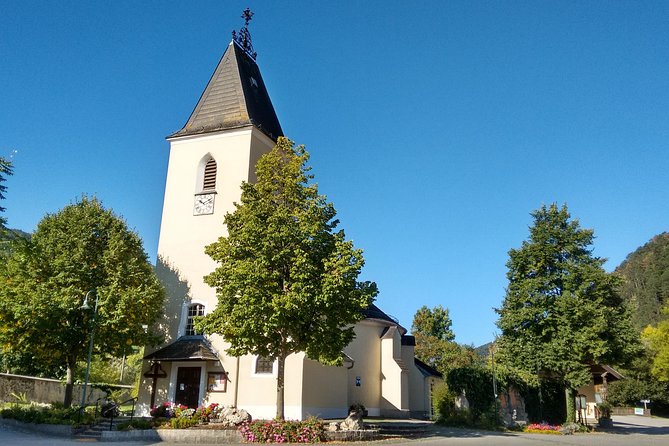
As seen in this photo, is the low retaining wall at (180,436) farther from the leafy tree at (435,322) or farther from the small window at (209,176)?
the leafy tree at (435,322)

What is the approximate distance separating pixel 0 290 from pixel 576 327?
93.9 feet

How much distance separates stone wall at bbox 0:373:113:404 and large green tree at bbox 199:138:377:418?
12.5m

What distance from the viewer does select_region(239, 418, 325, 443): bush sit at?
Result: 2019 centimetres

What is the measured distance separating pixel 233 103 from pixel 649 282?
10172cm

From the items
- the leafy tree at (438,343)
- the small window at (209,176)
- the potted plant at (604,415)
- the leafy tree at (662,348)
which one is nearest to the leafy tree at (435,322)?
the leafy tree at (438,343)

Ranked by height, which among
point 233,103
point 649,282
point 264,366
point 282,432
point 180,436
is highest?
point 649,282

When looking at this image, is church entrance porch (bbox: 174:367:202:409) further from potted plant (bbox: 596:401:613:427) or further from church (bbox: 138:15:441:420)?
potted plant (bbox: 596:401:613:427)

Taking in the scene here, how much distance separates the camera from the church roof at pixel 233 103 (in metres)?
31.2

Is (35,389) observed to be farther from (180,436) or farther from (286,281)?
(286,281)

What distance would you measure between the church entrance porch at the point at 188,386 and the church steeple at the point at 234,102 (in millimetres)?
12965

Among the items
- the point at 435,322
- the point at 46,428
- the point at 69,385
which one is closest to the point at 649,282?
the point at 435,322

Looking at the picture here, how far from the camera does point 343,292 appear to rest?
2103cm

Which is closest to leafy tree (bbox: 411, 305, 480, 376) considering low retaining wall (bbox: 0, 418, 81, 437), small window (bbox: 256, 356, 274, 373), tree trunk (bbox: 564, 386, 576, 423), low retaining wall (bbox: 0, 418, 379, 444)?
tree trunk (bbox: 564, 386, 576, 423)

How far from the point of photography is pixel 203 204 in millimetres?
29828
